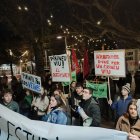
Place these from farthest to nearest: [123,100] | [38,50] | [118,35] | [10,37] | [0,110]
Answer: [10,37]
[38,50]
[118,35]
[123,100]
[0,110]

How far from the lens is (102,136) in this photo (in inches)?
178

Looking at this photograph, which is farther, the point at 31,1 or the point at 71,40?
the point at 71,40

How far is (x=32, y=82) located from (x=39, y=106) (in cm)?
122

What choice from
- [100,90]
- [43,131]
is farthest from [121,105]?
[43,131]

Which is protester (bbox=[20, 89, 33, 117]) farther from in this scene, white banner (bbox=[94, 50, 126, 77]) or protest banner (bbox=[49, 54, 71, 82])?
white banner (bbox=[94, 50, 126, 77])

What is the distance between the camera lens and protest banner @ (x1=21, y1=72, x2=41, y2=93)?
10388 mm

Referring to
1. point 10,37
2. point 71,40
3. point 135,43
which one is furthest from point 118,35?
point 71,40

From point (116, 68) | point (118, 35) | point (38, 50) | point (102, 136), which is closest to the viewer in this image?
point (102, 136)

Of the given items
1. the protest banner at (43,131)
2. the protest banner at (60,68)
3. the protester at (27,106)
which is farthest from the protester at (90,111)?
the protest banner at (60,68)

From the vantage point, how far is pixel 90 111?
714cm

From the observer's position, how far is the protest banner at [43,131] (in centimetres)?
453

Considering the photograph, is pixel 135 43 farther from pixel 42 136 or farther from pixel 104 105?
pixel 42 136

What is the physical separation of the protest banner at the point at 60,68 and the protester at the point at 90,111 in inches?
148

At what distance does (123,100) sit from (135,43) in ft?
23.6
